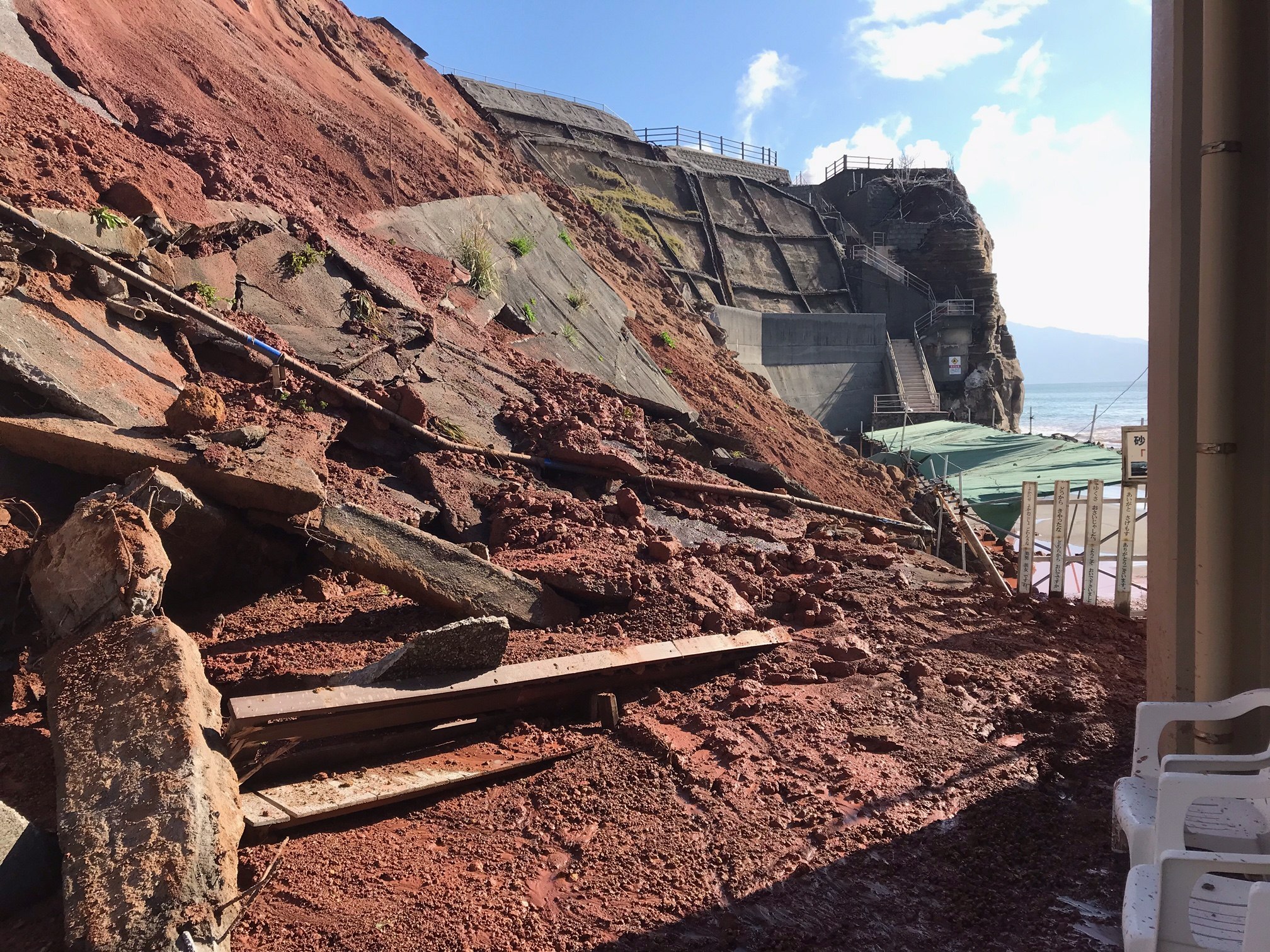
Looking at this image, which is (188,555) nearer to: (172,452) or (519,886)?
(172,452)

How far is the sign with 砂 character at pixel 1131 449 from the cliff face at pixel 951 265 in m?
24.1

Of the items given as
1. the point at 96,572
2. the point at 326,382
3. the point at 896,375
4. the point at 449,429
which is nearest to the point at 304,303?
the point at 326,382

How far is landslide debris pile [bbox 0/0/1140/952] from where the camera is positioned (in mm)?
3139

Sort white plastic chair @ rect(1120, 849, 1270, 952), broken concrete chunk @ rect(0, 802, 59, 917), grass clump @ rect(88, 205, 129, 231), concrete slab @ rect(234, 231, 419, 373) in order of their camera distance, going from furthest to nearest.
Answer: concrete slab @ rect(234, 231, 419, 373) < grass clump @ rect(88, 205, 129, 231) < broken concrete chunk @ rect(0, 802, 59, 917) < white plastic chair @ rect(1120, 849, 1270, 952)

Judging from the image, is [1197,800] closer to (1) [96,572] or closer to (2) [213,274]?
(1) [96,572]

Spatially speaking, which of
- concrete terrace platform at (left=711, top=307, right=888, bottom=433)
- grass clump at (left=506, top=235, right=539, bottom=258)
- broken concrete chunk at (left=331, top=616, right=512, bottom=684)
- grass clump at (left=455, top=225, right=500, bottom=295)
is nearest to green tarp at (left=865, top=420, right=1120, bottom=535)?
concrete terrace platform at (left=711, top=307, right=888, bottom=433)

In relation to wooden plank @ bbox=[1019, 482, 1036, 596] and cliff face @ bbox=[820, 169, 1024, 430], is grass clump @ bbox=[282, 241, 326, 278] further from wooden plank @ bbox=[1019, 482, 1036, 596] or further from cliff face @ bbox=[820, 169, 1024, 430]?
cliff face @ bbox=[820, 169, 1024, 430]

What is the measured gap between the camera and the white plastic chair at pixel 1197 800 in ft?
9.13

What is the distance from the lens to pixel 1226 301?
11.5 feet

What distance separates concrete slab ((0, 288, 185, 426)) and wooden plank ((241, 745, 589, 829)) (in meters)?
3.25

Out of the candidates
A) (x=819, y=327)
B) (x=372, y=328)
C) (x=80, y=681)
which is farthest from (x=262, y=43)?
(x=819, y=327)

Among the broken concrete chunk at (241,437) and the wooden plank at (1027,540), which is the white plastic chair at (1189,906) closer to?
the broken concrete chunk at (241,437)

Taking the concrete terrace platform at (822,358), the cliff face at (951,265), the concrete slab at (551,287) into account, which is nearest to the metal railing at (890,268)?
the cliff face at (951,265)

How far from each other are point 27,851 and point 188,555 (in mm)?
2461
